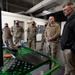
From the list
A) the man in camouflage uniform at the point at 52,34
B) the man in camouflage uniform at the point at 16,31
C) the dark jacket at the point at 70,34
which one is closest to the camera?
the dark jacket at the point at 70,34

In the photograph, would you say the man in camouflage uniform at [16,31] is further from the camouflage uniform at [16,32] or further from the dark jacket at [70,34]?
the dark jacket at [70,34]

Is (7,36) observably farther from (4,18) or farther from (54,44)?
(54,44)

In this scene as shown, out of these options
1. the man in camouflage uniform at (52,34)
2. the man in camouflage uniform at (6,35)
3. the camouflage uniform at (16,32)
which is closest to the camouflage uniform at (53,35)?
the man in camouflage uniform at (52,34)

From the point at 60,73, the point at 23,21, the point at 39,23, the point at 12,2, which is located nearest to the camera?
the point at 60,73

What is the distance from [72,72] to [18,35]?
11.1 ft

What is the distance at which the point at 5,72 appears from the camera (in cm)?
73

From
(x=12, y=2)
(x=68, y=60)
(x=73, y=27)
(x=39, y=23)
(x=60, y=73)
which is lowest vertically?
(x=60, y=73)

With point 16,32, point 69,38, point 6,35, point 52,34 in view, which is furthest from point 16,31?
point 69,38

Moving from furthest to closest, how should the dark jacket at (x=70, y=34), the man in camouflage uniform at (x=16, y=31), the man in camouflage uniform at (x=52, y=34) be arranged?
the man in camouflage uniform at (x=16, y=31) → the man in camouflage uniform at (x=52, y=34) → the dark jacket at (x=70, y=34)

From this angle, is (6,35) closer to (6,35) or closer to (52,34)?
(6,35)

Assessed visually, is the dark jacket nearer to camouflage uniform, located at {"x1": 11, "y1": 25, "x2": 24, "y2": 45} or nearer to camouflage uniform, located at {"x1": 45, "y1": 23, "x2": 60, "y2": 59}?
camouflage uniform, located at {"x1": 45, "y1": 23, "x2": 60, "y2": 59}

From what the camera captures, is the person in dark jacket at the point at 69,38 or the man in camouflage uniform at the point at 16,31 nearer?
the person in dark jacket at the point at 69,38

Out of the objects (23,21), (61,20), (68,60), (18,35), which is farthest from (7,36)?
(61,20)

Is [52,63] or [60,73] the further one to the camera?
[60,73]
